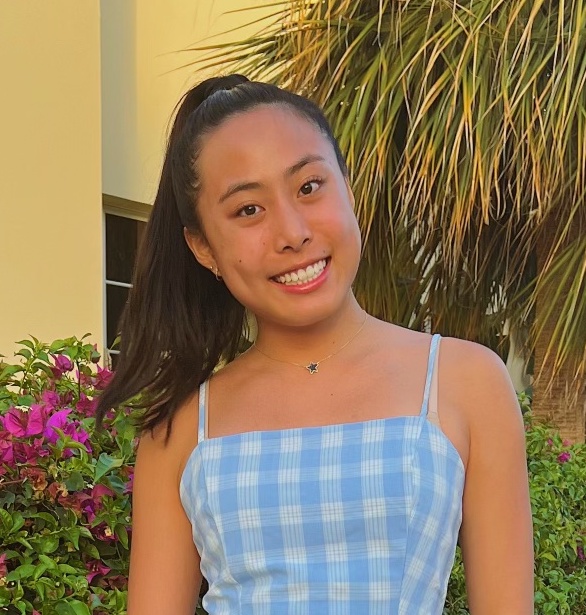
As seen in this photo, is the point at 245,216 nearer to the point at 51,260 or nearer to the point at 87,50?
the point at 51,260

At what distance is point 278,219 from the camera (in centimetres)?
152

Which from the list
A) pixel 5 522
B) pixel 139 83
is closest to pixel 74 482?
pixel 5 522

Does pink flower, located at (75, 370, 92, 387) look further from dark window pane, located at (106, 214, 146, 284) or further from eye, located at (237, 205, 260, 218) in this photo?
dark window pane, located at (106, 214, 146, 284)

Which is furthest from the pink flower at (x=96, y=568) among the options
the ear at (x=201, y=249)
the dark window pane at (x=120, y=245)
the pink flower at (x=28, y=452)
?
the dark window pane at (x=120, y=245)

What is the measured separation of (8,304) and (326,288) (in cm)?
336

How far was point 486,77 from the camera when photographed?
396cm

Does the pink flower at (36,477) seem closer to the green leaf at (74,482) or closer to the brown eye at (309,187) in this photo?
the green leaf at (74,482)

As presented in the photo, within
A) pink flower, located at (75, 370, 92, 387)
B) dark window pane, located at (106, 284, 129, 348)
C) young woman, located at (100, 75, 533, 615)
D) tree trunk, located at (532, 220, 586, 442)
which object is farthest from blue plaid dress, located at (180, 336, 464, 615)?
dark window pane, located at (106, 284, 129, 348)

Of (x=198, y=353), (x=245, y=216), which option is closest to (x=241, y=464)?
(x=198, y=353)

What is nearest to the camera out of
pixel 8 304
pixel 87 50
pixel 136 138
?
pixel 8 304

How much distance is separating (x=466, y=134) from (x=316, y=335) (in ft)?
7.75

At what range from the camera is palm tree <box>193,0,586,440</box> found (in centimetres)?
388

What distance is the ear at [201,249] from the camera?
5.51 ft

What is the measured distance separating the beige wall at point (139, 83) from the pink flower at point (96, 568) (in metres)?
4.03
